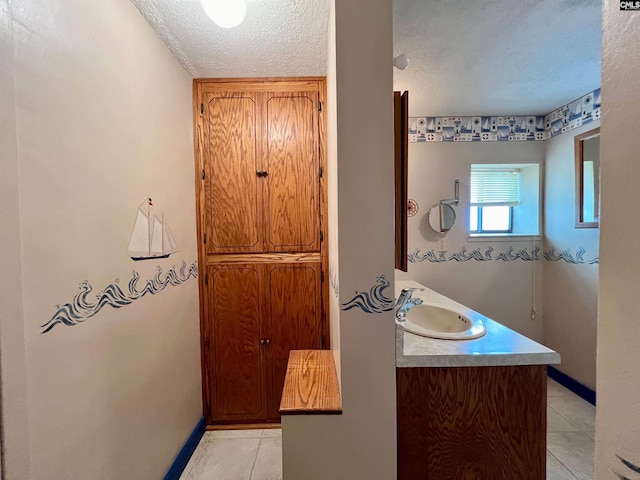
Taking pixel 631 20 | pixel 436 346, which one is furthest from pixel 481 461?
pixel 631 20

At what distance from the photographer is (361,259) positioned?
3.41ft

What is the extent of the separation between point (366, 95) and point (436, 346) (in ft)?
3.62

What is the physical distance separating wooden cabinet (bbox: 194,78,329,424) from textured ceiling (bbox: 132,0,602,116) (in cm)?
23

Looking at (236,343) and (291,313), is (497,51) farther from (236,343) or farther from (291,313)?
(236,343)

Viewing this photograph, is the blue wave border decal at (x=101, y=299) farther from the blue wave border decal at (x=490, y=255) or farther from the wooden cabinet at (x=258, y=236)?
the blue wave border decal at (x=490, y=255)

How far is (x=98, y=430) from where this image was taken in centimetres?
94

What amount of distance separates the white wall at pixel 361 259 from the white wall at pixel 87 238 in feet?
2.24

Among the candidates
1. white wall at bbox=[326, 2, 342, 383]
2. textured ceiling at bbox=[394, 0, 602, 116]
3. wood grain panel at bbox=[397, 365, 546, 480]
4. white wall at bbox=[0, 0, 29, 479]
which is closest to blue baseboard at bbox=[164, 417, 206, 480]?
white wall at bbox=[0, 0, 29, 479]

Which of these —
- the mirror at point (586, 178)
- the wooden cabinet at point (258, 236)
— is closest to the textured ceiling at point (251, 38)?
the wooden cabinet at point (258, 236)

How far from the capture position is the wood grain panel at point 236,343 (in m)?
1.80

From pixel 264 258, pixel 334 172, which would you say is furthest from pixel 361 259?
pixel 264 258

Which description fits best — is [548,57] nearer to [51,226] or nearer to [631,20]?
[631,20]

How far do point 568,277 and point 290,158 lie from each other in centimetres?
254

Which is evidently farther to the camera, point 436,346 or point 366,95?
point 436,346
